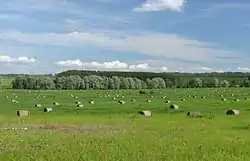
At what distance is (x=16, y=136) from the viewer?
3028 centimetres

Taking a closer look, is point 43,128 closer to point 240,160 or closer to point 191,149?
point 191,149

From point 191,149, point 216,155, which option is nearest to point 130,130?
point 191,149

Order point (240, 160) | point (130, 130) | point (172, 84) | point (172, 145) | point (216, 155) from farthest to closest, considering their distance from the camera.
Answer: point (172, 84)
point (130, 130)
point (172, 145)
point (216, 155)
point (240, 160)

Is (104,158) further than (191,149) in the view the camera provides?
No

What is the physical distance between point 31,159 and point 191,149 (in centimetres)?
753

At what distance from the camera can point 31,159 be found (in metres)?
20.5

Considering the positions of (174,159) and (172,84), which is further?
(172,84)

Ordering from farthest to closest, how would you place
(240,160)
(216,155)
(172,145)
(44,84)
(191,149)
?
(44,84) → (172,145) → (191,149) → (216,155) → (240,160)

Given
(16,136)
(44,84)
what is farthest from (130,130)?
(44,84)

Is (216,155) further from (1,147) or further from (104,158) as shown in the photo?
(1,147)

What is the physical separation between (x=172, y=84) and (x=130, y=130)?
5907 inches

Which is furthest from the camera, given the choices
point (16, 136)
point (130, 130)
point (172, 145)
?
point (130, 130)

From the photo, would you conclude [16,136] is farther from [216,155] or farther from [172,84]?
[172,84]

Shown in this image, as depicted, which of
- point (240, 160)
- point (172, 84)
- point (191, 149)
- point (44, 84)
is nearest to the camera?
point (240, 160)
